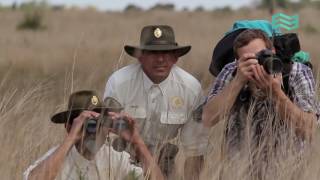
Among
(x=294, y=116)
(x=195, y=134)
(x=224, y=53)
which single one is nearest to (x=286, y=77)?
(x=294, y=116)

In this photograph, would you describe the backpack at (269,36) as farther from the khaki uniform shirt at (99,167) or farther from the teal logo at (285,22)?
the khaki uniform shirt at (99,167)

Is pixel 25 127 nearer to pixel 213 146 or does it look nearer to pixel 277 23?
pixel 213 146

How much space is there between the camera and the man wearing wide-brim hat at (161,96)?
5.07 metres

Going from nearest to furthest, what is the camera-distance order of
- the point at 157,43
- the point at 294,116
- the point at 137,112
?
the point at 294,116, the point at 137,112, the point at 157,43

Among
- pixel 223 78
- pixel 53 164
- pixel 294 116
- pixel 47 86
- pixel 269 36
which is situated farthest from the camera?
pixel 47 86

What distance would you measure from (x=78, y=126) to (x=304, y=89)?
3.86 feet

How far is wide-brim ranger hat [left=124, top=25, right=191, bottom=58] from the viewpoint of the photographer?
5137 millimetres

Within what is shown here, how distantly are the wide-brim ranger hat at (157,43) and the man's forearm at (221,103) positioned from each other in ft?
1.79

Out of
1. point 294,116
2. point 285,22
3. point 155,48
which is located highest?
point 285,22

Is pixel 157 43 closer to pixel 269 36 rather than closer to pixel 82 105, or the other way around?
pixel 269 36

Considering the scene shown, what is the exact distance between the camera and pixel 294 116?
4.54 metres

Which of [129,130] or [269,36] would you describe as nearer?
[129,130]

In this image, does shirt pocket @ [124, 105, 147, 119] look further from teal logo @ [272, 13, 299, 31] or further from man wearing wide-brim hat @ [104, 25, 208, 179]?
teal logo @ [272, 13, 299, 31]

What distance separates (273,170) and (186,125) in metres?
0.88
